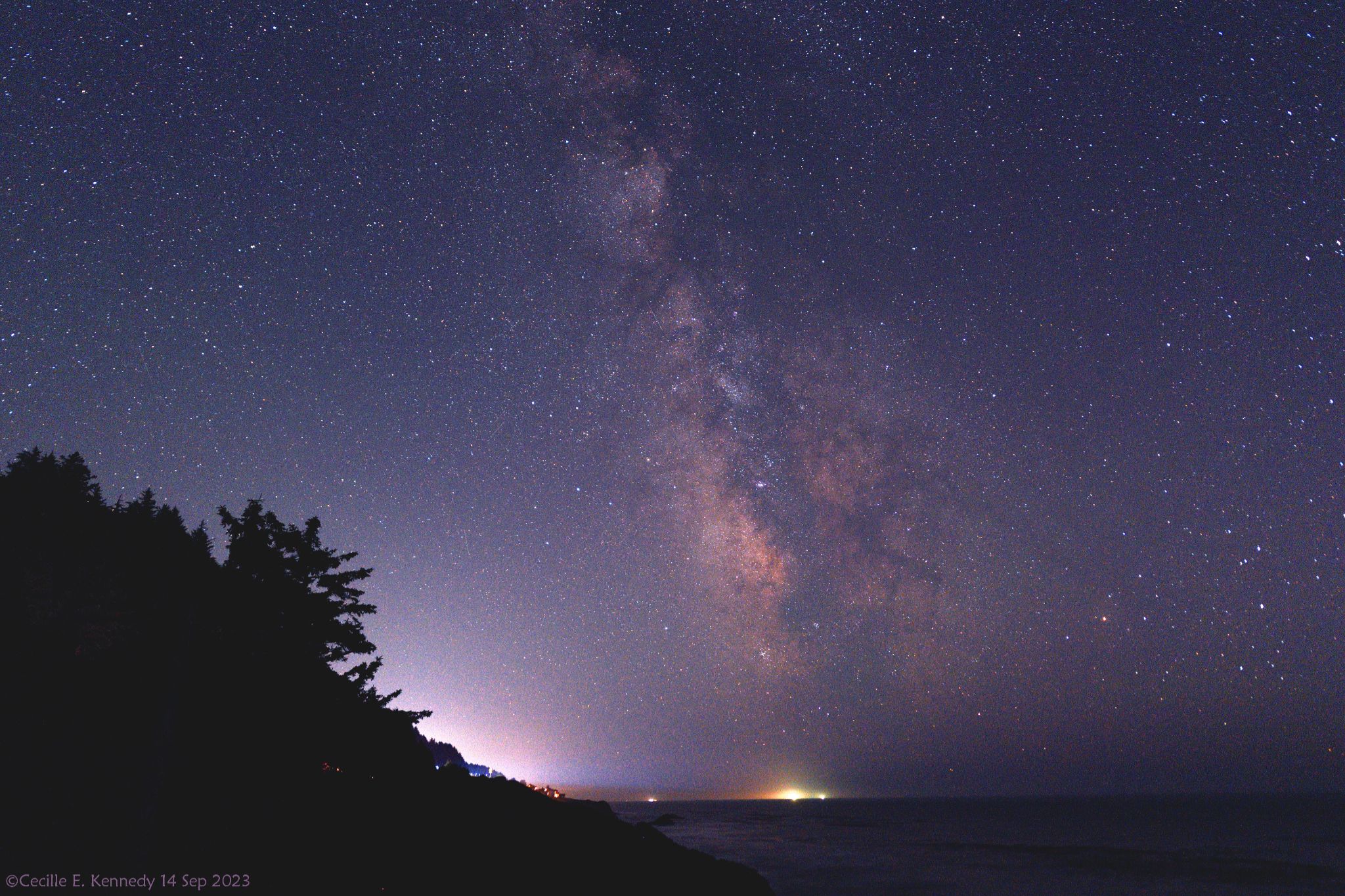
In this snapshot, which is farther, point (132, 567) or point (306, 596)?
point (132, 567)

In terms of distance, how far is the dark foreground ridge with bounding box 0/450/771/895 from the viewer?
15.1m

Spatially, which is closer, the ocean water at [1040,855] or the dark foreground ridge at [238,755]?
the dark foreground ridge at [238,755]

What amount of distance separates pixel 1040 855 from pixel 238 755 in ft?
252

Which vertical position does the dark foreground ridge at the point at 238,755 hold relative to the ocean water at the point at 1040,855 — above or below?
above

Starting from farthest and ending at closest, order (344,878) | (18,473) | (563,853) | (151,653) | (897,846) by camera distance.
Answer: (897,846) < (18,473) < (151,653) < (563,853) < (344,878)

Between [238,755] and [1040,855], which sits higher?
[238,755]

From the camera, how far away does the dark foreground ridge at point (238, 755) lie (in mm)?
15133

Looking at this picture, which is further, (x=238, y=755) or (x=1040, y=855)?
(x=1040, y=855)

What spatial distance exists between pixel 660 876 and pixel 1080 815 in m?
180

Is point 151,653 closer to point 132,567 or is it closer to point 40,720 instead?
point 40,720

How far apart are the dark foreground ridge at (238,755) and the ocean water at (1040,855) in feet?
97.5

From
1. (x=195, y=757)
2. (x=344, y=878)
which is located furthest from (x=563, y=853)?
(x=195, y=757)

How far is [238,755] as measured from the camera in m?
20.2

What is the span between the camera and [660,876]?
84.0 feet
